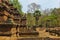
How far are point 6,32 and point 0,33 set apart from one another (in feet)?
0.60

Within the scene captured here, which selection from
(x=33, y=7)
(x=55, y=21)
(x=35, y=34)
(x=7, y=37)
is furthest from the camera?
(x=33, y=7)

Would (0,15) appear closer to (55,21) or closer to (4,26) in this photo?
(4,26)

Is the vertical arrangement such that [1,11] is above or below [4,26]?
above

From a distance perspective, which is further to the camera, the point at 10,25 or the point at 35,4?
the point at 35,4

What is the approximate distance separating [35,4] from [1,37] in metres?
38.5

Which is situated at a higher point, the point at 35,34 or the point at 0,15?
the point at 0,15

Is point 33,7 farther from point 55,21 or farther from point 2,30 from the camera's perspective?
point 2,30

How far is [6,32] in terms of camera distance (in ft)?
18.9

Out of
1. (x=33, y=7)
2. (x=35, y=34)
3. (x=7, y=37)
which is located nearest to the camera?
(x=7, y=37)

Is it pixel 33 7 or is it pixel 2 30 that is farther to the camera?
pixel 33 7

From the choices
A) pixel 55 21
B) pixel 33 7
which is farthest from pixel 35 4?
pixel 55 21

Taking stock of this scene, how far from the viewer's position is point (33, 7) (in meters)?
42.7

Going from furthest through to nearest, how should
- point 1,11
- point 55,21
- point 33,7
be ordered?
point 33,7 < point 55,21 < point 1,11

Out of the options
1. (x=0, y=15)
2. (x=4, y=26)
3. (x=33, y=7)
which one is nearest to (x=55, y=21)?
(x=33, y=7)
